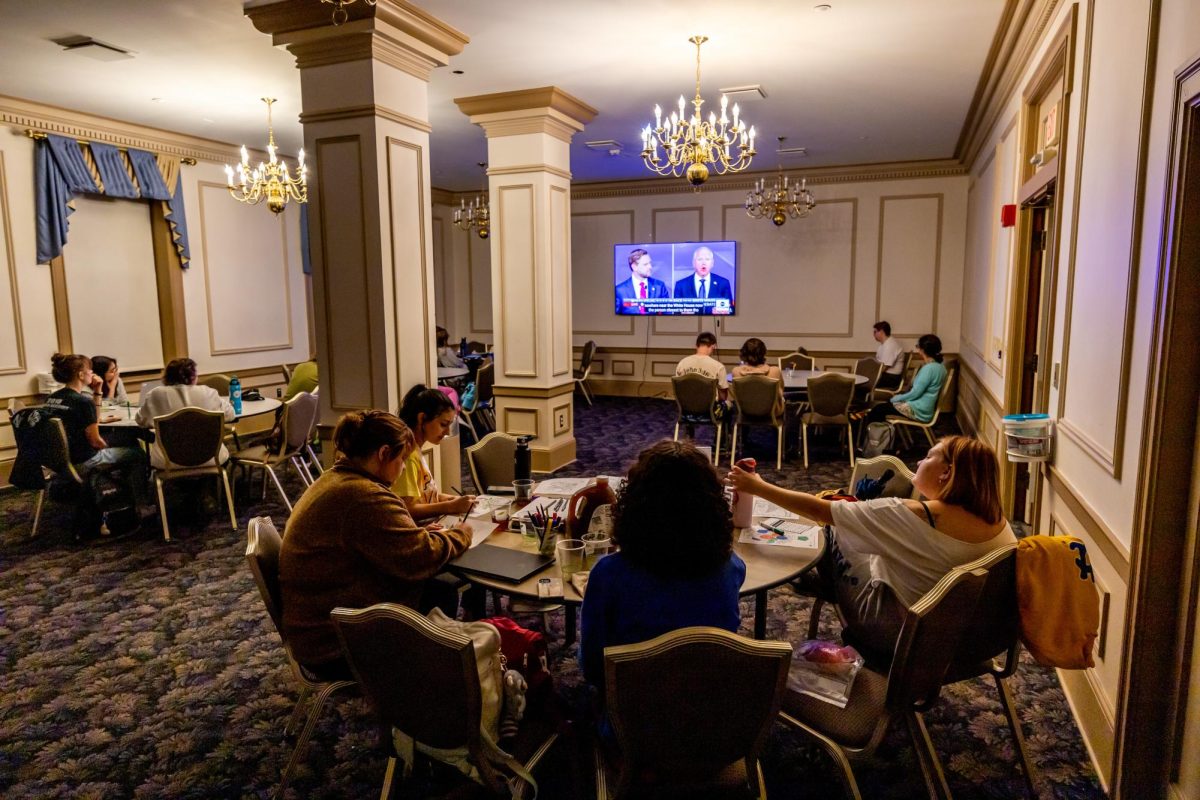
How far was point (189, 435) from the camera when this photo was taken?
4.42 metres

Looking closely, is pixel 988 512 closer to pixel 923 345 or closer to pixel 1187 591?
pixel 1187 591

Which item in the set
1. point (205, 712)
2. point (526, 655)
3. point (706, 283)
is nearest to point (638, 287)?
point (706, 283)

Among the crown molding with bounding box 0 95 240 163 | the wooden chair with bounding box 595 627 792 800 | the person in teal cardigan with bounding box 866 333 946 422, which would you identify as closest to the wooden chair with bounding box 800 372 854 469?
the person in teal cardigan with bounding box 866 333 946 422

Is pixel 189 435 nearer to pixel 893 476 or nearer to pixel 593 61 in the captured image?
pixel 593 61

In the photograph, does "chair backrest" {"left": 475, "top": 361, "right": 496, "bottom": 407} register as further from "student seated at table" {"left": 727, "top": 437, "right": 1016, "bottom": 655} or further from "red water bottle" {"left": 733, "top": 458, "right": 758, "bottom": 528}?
"student seated at table" {"left": 727, "top": 437, "right": 1016, "bottom": 655}

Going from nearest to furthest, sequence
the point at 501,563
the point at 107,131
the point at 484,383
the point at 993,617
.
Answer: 1. the point at 993,617
2. the point at 501,563
3. the point at 107,131
4. the point at 484,383

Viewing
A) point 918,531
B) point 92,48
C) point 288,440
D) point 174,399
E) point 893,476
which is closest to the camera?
point 918,531

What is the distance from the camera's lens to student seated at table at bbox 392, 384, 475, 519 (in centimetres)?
268

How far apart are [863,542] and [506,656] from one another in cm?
105

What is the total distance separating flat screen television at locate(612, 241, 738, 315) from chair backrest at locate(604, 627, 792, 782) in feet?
27.2

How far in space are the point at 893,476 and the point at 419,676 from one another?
1.98 meters

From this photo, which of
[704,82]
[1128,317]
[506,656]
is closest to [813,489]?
[704,82]

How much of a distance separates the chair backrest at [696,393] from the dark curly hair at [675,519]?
4.51 meters

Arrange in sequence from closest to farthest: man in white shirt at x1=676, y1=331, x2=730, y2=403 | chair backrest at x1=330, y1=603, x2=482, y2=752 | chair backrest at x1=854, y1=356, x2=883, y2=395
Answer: chair backrest at x1=330, y1=603, x2=482, y2=752, man in white shirt at x1=676, y1=331, x2=730, y2=403, chair backrest at x1=854, y1=356, x2=883, y2=395
